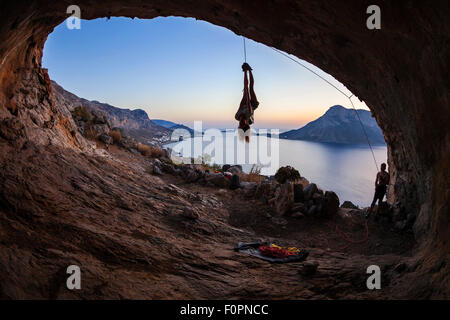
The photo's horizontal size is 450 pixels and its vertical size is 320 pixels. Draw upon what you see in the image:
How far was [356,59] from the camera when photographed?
5.39 m

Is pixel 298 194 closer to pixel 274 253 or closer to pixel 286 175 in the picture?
pixel 286 175

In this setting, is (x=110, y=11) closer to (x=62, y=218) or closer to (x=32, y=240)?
(x=62, y=218)

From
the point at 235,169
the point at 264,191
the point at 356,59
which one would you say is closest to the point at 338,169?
the point at 235,169

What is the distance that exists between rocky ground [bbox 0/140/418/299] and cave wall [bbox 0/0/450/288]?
44.7 inches

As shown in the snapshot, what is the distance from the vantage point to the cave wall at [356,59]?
372cm

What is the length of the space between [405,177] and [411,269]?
3.72 m

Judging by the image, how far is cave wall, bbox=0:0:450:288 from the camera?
3.72 m

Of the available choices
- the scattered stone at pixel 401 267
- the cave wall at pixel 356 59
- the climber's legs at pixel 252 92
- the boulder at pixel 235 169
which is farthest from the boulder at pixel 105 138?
the scattered stone at pixel 401 267

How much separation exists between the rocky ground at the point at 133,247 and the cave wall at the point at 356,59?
113cm

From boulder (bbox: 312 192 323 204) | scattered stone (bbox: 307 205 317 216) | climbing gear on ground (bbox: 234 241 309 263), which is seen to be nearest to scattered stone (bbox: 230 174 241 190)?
boulder (bbox: 312 192 323 204)

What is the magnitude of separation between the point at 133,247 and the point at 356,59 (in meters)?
6.10

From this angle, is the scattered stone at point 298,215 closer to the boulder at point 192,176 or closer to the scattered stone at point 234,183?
the scattered stone at point 234,183

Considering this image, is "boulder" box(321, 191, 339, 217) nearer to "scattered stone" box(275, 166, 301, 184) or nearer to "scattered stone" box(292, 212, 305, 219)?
"scattered stone" box(292, 212, 305, 219)
